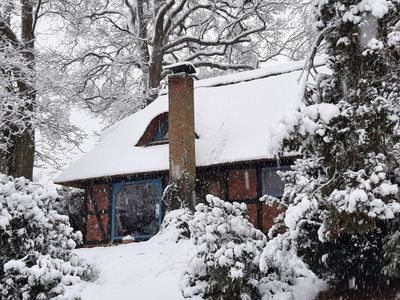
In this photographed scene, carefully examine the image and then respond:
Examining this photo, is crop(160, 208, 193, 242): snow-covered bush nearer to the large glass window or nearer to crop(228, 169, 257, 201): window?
crop(228, 169, 257, 201): window

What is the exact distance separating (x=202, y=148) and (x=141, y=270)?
5.32 meters

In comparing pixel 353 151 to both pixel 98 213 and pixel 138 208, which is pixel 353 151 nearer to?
pixel 98 213

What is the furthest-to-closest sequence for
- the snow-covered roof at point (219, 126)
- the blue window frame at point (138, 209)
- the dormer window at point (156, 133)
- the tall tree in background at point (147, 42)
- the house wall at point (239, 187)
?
1. the tall tree in background at point (147, 42)
2. the blue window frame at point (138, 209)
3. the dormer window at point (156, 133)
4. the snow-covered roof at point (219, 126)
5. the house wall at point (239, 187)

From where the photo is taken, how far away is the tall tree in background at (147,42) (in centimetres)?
2238

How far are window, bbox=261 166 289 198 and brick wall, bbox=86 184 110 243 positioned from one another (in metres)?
4.88

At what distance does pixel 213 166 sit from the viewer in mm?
14188

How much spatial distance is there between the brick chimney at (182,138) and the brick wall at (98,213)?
3207 mm

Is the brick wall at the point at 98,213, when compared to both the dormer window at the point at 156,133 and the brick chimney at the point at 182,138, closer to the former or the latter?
the dormer window at the point at 156,133

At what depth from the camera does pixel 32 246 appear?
722 cm

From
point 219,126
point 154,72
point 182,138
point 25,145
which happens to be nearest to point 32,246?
point 182,138

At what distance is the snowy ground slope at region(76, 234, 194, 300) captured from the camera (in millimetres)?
8875

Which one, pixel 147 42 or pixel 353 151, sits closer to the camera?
pixel 353 151

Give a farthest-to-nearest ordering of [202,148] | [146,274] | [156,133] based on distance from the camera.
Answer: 1. [156,133]
2. [202,148]
3. [146,274]

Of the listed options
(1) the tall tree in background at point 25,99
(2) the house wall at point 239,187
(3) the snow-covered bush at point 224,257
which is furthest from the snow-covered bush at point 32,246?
(1) the tall tree in background at point 25,99
